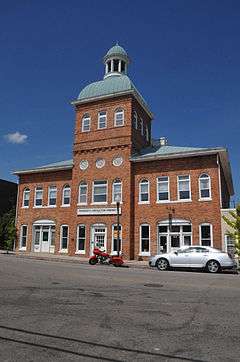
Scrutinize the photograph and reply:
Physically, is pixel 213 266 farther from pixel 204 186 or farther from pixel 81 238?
pixel 81 238

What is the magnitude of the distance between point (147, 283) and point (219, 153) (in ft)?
54.6

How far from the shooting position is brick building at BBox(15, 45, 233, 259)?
2753 cm

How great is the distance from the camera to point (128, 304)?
8.84 m

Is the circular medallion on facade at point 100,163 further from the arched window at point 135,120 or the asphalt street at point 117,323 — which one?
the asphalt street at point 117,323

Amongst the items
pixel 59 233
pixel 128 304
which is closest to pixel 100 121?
pixel 59 233

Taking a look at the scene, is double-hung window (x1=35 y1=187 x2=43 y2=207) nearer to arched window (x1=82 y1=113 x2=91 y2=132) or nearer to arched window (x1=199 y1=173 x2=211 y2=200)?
arched window (x1=82 y1=113 x2=91 y2=132)

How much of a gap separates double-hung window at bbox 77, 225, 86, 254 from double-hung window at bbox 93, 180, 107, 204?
2652 millimetres

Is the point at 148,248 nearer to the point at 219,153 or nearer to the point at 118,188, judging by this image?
the point at 118,188

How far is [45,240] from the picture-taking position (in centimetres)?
3369

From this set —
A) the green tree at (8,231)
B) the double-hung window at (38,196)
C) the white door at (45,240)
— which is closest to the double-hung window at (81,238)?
the white door at (45,240)

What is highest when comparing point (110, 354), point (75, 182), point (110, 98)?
point (110, 98)

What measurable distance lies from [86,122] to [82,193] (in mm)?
6651

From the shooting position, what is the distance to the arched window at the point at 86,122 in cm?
3322

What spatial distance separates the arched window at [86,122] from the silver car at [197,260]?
1649 centimetres
